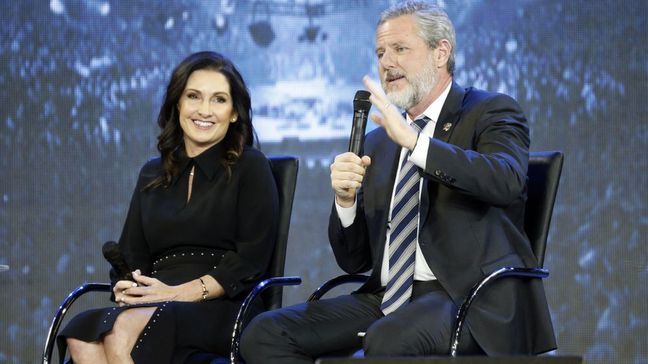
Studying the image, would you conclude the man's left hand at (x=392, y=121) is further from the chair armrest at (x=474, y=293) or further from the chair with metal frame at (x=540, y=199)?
the chair with metal frame at (x=540, y=199)

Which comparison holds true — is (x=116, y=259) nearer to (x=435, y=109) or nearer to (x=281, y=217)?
(x=281, y=217)

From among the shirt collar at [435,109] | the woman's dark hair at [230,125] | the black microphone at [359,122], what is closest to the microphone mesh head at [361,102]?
the black microphone at [359,122]

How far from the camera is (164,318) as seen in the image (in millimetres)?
3002

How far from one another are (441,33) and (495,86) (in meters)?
1.63

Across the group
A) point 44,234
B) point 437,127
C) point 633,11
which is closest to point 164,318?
point 437,127

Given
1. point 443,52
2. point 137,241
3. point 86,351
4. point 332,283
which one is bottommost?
point 86,351

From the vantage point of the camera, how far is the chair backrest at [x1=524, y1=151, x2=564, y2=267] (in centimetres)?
313

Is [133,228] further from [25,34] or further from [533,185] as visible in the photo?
[25,34]

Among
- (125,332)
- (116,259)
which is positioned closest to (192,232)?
(116,259)

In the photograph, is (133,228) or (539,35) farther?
(539,35)

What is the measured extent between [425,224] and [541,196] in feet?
1.59

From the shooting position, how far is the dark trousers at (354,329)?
2703 mm

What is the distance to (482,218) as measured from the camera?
291 cm

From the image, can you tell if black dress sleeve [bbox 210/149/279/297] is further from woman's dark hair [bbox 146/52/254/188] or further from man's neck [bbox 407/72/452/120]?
man's neck [bbox 407/72/452/120]
